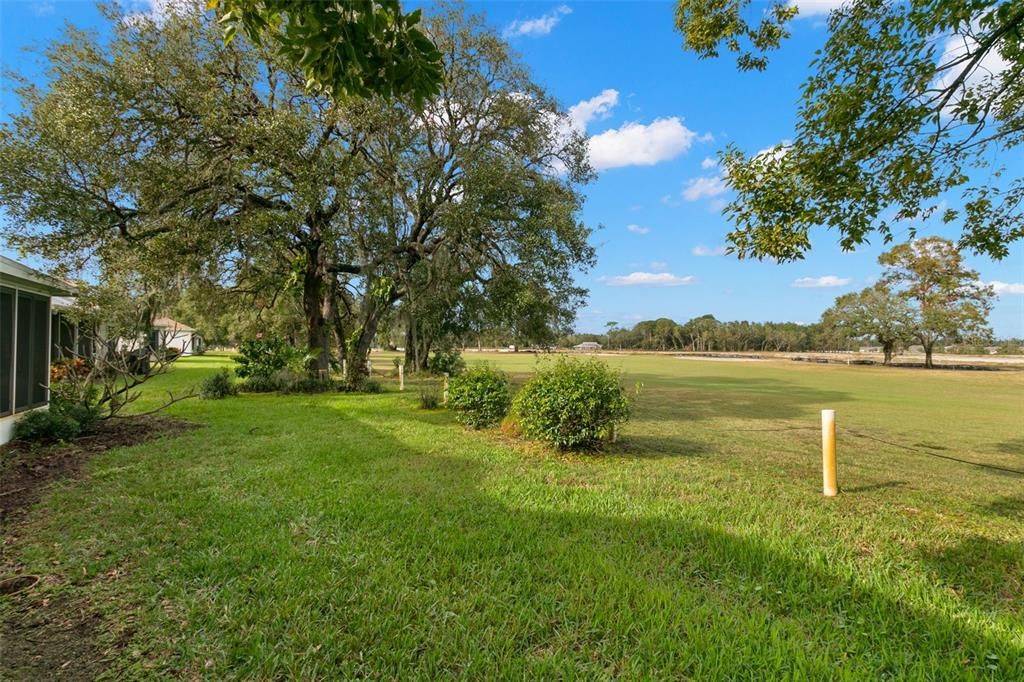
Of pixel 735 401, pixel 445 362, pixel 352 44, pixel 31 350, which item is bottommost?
pixel 735 401

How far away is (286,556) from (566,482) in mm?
2918

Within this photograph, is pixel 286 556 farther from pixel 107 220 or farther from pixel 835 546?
pixel 107 220

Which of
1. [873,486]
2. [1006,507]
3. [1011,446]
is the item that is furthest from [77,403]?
[1011,446]

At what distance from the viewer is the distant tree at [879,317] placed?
41875mm

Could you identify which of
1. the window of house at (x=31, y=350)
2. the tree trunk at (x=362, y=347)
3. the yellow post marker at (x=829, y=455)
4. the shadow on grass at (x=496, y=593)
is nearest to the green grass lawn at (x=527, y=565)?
the shadow on grass at (x=496, y=593)

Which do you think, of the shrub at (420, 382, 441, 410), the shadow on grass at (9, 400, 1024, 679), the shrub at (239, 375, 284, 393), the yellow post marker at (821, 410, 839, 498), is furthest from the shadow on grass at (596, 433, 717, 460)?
the shrub at (239, 375, 284, 393)

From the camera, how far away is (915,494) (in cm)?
516

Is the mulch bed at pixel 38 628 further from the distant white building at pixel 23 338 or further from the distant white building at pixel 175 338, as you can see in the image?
the distant white building at pixel 175 338

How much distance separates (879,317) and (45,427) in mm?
53421

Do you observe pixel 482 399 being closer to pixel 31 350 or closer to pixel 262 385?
pixel 31 350

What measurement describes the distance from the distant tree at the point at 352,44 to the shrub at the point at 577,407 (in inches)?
187

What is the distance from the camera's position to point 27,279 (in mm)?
6387

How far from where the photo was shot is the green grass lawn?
7.28 ft

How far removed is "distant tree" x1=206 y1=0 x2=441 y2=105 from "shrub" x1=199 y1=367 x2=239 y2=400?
483 inches
